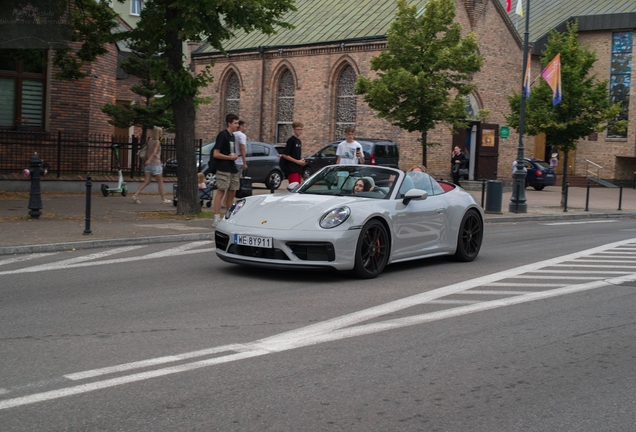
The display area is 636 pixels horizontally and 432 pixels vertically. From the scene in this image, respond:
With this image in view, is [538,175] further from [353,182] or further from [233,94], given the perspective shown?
[353,182]

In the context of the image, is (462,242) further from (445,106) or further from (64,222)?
(445,106)

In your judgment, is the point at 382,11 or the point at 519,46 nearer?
the point at 382,11

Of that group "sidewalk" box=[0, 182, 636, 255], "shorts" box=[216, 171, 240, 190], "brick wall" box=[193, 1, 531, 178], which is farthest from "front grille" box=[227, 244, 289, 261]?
"brick wall" box=[193, 1, 531, 178]

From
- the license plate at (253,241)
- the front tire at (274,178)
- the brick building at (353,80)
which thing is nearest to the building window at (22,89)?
the front tire at (274,178)

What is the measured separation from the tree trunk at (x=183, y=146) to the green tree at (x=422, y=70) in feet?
33.6

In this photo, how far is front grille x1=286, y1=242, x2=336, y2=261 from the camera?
9461 millimetres

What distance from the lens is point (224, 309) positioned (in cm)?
788

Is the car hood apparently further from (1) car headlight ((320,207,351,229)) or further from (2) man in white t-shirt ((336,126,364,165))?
(2) man in white t-shirt ((336,126,364,165))

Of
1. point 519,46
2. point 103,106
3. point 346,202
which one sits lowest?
point 346,202

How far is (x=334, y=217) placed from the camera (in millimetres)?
9688

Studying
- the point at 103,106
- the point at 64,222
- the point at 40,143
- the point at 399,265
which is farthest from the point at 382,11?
the point at 399,265

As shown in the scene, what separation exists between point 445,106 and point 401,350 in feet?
69.6

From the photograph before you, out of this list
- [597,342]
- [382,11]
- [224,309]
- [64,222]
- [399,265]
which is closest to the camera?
[597,342]

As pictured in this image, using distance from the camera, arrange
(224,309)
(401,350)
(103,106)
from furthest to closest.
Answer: (103,106)
(224,309)
(401,350)
